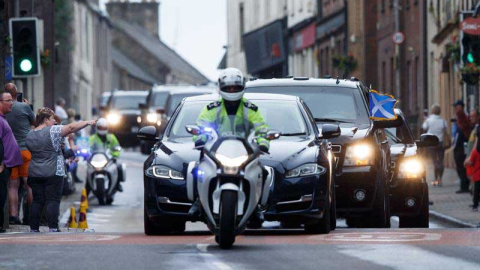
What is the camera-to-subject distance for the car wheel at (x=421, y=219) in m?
21.1

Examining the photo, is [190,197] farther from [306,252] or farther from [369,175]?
[369,175]

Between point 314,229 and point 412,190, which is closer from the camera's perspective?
point 314,229

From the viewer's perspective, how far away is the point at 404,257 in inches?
518

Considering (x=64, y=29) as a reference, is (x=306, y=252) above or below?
below

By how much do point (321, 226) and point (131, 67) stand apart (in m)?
120

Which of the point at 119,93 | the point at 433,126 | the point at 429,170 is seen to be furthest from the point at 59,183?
the point at 119,93

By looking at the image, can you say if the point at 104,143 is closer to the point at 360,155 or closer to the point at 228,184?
the point at 360,155

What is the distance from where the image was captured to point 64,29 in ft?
250

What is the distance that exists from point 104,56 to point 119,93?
4490cm

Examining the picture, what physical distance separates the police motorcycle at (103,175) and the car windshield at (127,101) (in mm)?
28835

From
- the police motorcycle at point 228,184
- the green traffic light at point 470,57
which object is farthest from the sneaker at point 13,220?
the green traffic light at point 470,57

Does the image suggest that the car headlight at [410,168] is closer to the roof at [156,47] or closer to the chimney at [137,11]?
the roof at [156,47]

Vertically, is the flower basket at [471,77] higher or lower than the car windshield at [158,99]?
higher

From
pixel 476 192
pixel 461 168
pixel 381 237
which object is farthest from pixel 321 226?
pixel 461 168
